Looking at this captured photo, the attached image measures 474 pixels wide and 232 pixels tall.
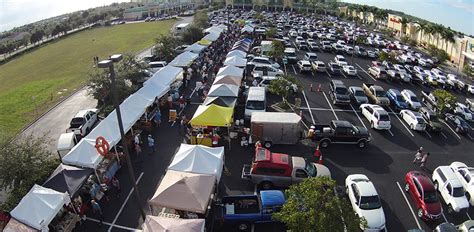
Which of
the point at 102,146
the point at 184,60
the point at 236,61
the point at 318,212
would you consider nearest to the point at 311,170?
the point at 318,212

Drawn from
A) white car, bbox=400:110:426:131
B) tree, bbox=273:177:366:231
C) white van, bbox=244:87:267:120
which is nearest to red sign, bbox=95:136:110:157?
tree, bbox=273:177:366:231

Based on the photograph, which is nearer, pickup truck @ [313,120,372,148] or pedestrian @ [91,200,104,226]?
pedestrian @ [91,200,104,226]

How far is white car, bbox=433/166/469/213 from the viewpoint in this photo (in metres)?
16.2

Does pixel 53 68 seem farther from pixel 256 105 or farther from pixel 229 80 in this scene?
pixel 256 105

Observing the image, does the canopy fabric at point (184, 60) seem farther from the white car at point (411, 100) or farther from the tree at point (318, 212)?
the tree at point (318, 212)

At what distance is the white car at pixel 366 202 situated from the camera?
14.5m

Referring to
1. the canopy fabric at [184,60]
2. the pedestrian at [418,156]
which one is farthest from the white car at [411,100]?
the canopy fabric at [184,60]

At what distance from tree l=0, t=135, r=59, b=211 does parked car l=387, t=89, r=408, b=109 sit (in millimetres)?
26816

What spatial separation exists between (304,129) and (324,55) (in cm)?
2836

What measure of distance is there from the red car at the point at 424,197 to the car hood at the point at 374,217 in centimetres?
246

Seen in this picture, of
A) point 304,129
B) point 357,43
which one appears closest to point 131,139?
point 304,129

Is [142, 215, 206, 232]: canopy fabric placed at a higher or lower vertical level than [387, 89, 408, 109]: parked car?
higher

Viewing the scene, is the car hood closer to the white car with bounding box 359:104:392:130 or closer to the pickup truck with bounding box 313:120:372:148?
the pickup truck with bounding box 313:120:372:148

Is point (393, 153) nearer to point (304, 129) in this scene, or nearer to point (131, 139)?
point (304, 129)
